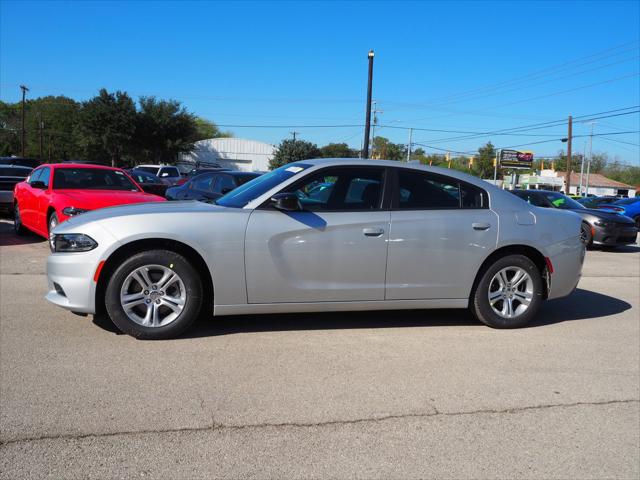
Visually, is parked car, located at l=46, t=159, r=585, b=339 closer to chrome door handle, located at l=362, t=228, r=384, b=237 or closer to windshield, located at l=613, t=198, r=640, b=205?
chrome door handle, located at l=362, t=228, r=384, b=237

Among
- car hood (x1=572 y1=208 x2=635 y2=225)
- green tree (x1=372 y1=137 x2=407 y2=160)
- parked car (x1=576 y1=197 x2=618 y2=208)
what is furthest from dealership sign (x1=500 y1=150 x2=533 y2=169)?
car hood (x1=572 y1=208 x2=635 y2=225)

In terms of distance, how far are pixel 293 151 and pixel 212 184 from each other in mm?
50665

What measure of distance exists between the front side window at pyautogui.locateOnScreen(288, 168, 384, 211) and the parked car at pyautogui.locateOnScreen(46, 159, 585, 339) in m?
0.01

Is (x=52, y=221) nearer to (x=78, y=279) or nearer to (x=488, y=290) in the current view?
(x=78, y=279)

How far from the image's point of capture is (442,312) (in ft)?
20.2

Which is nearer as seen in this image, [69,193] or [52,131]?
[69,193]

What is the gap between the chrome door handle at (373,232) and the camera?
4969 mm

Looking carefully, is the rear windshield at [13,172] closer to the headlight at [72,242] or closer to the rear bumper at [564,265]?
the headlight at [72,242]

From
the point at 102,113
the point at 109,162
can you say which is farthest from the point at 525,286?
the point at 109,162

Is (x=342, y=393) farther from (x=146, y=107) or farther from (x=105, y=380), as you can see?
(x=146, y=107)

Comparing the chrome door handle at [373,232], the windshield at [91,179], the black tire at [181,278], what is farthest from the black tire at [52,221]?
the chrome door handle at [373,232]

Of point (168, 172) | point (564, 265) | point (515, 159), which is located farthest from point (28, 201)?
point (515, 159)

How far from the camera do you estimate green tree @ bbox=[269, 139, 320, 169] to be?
6312 cm

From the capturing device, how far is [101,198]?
8.62m
